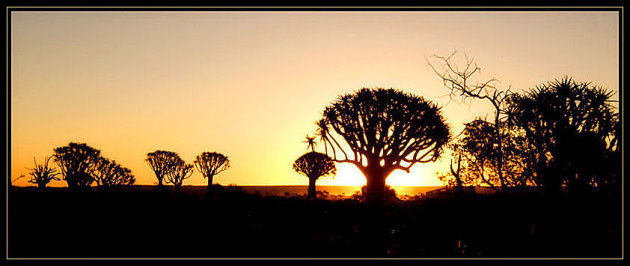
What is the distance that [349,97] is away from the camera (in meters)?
31.8

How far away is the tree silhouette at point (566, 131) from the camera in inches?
585

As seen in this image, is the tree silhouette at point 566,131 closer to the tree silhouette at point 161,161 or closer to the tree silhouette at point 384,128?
the tree silhouette at point 384,128

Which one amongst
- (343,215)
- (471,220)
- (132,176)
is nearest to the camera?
(343,215)

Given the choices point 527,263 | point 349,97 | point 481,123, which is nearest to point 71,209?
point 527,263

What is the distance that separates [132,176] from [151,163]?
9.89ft

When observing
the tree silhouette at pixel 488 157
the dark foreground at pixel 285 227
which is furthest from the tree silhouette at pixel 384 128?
the dark foreground at pixel 285 227

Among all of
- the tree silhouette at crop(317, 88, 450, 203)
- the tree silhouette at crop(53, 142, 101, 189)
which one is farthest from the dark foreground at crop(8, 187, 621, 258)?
the tree silhouette at crop(53, 142, 101, 189)

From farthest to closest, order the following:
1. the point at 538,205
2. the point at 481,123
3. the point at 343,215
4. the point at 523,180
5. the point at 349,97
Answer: the point at 349,97, the point at 481,123, the point at 523,180, the point at 538,205, the point at 343,215

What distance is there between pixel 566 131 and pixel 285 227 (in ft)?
44.9

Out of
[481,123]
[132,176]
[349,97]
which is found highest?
[349,97]

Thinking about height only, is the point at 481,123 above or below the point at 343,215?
above

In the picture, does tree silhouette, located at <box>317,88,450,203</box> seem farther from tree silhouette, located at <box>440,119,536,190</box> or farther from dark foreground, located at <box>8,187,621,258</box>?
dark foreground, located at <box>8,187,621,258</box>
